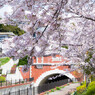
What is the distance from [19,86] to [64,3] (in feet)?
67.8

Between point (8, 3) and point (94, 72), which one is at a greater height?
point (8, 3)

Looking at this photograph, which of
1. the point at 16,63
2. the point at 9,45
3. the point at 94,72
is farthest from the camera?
the point at 16,63

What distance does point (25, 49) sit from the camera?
4430 mm

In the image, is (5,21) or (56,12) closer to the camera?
(56,12)

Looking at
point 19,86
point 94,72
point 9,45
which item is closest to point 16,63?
point 19,86

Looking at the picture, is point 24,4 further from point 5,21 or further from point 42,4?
point 5,21

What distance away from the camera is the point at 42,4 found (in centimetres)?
375

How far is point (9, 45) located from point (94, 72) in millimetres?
6493

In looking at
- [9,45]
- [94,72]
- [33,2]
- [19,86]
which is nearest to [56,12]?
[33,2]

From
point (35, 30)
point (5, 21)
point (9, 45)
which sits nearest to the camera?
point (35, 30)

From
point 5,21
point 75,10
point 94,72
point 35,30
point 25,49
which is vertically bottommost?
point 94,72

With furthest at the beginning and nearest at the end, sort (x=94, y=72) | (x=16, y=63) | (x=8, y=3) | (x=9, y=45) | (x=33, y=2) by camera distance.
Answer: (x=16, y=63) < (x=94, y=72) < (x=9, y=45) < (x=8, y=3) < (x=33, y=2)

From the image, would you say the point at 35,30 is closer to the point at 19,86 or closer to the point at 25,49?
the point at 25,49

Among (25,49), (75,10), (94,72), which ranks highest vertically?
(75,10)
